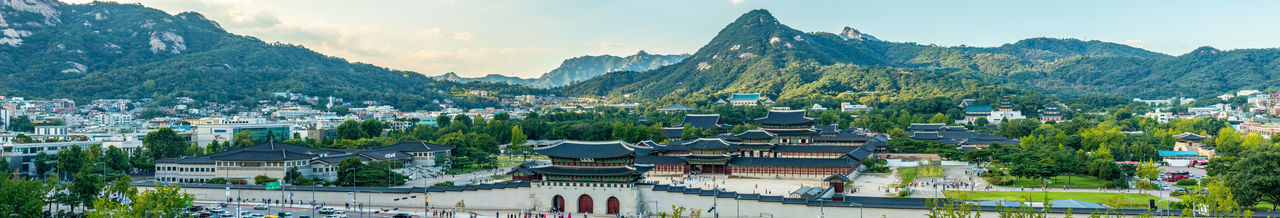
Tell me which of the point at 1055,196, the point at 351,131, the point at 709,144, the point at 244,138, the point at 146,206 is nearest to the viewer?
the point at 146,206

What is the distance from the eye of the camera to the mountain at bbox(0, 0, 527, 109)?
146 meters

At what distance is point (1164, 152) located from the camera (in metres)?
69.9

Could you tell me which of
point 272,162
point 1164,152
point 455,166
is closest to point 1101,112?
point 1164,152

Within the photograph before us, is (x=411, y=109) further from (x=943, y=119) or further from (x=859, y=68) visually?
(x=943, y=119)

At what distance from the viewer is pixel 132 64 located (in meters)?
170

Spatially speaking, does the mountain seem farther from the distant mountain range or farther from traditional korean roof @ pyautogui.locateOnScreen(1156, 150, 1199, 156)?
traditional korean roof @ pyautogui.locateOnScreen(1156, 150, 1199, 156)

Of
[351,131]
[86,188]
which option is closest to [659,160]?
[86,188]

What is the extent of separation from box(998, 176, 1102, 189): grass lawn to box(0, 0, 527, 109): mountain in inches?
5164

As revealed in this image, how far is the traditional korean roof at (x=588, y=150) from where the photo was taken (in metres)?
41.3

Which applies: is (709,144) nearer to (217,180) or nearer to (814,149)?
(814,149)

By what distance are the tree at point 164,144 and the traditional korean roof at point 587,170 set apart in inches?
1480

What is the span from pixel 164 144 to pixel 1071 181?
65.4 m

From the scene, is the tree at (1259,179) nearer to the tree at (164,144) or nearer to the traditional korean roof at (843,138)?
the traditional korean roof at (843,138)

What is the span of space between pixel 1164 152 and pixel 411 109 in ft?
418
